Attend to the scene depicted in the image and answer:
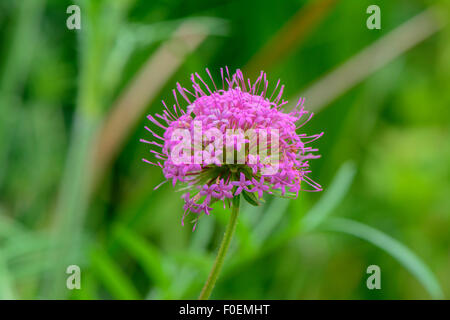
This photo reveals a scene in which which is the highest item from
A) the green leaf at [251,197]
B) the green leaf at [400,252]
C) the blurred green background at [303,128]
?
the blurred green background at [303,128]

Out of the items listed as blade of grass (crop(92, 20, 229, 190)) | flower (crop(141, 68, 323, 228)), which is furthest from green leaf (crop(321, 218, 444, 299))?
blade of grass (crop(92, 20, 229, 190))

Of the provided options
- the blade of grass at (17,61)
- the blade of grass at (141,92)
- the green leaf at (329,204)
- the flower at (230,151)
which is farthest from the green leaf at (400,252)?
the blade of grass at (17,61)

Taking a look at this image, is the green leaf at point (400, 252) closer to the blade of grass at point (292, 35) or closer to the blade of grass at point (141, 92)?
the blade of grass at point (292, 35)

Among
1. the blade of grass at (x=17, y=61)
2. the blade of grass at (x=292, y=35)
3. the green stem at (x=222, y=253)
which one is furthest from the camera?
the blade of grass at (x=17, y=61)

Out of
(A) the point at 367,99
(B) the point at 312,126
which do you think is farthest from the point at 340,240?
(A) the point at 367,99

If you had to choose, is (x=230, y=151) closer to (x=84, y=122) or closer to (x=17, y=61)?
(x=84, y=122)

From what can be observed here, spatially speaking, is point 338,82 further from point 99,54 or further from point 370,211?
point 99,54
